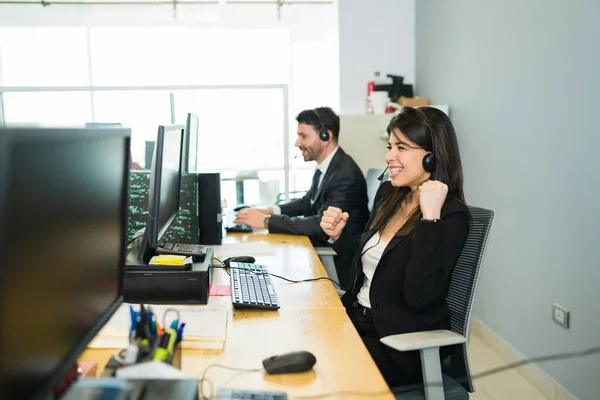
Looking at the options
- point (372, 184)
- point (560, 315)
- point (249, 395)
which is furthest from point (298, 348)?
point (372, 184)

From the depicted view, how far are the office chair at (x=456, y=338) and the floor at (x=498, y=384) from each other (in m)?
0.92

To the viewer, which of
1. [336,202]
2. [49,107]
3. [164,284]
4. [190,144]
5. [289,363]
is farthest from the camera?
[49,107]

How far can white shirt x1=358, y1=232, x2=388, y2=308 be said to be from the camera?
6.54 ft

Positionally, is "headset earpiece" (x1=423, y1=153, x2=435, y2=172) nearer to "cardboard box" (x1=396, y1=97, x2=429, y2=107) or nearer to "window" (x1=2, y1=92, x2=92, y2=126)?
"window" (x1=2, y1=92, x2=92, y2=126)

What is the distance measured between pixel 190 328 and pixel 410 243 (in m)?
0.69

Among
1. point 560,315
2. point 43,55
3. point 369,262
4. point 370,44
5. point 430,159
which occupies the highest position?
point 43,55

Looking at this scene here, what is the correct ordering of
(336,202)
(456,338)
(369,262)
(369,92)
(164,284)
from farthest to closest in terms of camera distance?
(369,92), (336,202), (369,262), (164,284), (456,338)

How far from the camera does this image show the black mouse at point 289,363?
1262mm

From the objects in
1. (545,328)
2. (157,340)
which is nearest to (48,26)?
(545,328)

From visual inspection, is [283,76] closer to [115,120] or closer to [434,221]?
[115,120]

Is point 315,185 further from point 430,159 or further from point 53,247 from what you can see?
point 53,247

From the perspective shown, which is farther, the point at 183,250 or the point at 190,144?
the point at 190,144

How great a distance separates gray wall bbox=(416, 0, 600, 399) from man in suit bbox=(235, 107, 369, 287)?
72 cm

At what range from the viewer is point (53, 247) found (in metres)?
0.87
